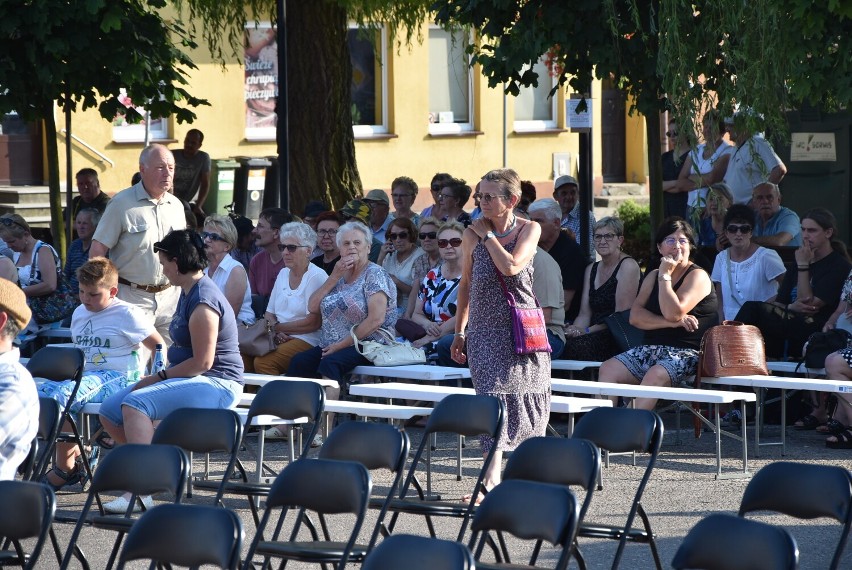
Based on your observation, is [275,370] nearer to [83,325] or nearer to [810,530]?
[83,325]

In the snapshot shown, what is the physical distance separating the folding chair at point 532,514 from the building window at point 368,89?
64.5 ft

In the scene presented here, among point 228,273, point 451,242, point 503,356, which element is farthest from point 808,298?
point 228,273

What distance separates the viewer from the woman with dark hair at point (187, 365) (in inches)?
316

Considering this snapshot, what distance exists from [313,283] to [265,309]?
85cm

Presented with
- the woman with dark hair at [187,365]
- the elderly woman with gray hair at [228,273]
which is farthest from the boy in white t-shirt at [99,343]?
the elderly woman with gray hair at [228,273]

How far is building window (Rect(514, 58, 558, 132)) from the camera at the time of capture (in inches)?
1049

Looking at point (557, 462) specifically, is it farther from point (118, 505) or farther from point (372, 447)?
point (118, 505)

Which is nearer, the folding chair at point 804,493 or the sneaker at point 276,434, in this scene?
the folding chair at point 804,493

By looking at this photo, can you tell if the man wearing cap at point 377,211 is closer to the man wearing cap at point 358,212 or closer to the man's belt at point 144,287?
the man wearing cap at point 358,212

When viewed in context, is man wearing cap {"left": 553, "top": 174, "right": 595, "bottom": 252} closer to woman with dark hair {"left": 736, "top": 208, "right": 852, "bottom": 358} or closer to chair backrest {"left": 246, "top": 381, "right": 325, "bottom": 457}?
woman with dark hair {"left": 736, "top": 208, "right": 852, "bottom": 358}

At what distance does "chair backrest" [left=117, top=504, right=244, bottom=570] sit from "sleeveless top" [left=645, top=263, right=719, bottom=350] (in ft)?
16.6

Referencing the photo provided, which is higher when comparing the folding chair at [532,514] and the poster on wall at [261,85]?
the poster on wall at [261,85]

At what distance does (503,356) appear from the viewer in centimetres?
796

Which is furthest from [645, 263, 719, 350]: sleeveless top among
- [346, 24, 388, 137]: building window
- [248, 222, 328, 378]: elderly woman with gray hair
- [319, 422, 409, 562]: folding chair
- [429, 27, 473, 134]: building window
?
[429, 27, 473, 134]: building window
